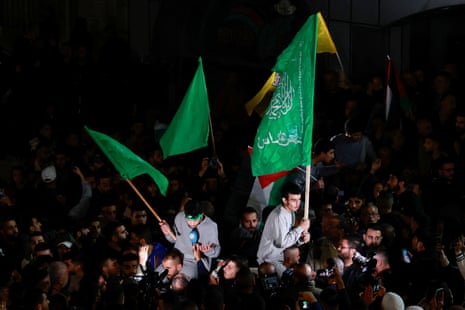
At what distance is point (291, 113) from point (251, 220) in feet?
4.74

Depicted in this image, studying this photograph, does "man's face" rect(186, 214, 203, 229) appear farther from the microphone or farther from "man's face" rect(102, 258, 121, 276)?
"man's face" rect(102, 258, 121, 276)

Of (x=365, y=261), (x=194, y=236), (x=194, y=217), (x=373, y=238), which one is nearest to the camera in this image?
(x=365, y=261)

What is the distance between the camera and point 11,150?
1781 centimetres

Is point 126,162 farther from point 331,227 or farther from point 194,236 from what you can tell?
point 331,227

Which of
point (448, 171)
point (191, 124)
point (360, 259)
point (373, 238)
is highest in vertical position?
point (191, 124)

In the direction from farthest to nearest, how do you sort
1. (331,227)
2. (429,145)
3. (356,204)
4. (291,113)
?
(429,145) → (356,204) → (331,227) → (291,113)

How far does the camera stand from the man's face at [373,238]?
13.0 meters

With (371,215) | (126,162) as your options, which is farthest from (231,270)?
(126,162)

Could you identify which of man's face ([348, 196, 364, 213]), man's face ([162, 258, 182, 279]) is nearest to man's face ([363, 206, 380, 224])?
man's face ([348, 196, 364, 213])

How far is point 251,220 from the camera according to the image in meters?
14.1

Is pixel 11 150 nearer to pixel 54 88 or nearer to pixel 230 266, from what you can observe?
pixel 54 88

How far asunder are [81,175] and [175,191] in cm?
140

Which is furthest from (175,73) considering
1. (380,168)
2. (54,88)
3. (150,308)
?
(150,308)

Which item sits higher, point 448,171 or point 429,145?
point 429,145
